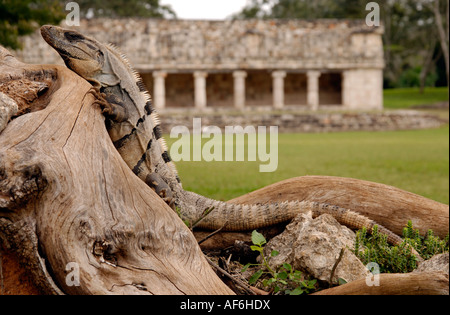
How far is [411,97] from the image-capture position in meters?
37.2

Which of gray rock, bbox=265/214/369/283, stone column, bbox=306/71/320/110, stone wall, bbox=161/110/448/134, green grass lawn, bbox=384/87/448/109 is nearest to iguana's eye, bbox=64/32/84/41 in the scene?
gray rock, bbox=265/214/369/283

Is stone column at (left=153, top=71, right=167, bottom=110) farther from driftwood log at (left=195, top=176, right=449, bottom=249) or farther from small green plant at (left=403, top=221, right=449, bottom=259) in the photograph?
small green plant at (left=403, top=221, right=449, bottom=259)

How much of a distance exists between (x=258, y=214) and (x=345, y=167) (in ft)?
27.1

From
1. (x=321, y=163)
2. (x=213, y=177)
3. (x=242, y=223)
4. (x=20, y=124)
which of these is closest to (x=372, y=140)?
(x=321, y=163)

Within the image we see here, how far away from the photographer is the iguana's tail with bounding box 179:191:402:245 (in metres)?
3.86

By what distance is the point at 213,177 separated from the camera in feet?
35.3

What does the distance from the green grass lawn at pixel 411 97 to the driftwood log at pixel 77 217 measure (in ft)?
103

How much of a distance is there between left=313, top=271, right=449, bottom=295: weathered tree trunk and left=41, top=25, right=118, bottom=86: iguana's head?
2287mm

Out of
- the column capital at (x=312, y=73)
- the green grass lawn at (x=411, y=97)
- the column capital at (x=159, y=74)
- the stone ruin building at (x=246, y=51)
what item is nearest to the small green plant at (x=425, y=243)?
the stone ruin building at (x=246, y=51)

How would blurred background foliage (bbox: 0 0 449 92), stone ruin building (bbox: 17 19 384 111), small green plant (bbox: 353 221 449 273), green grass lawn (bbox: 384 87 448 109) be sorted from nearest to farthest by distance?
small green plant (bbox: 353 221 449 273)
stone ruin building (bbox: 17 19 384 111)
green grass lawn (bbox: 384 87 448 109)
blurred background foliage (bbox: 0 0 449 92)

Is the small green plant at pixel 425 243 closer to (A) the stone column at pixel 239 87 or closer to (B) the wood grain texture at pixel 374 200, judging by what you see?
(B) the wood grain texture at pixel 374 200
